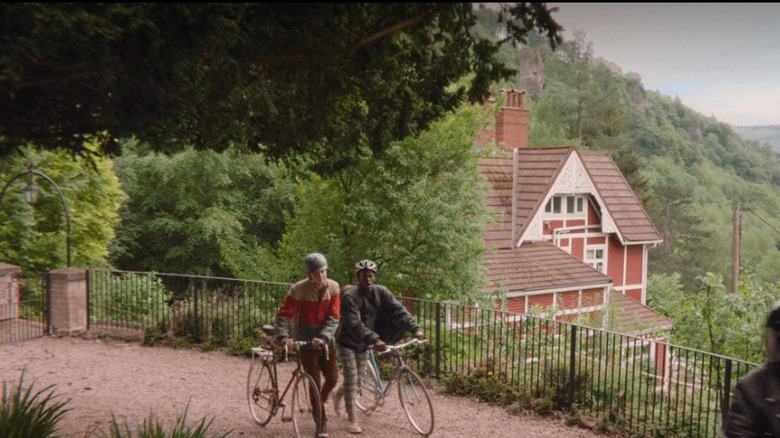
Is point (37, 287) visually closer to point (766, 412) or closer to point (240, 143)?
point (240, 143)

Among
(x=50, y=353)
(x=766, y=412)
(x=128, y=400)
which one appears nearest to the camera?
(x=766, y=412)

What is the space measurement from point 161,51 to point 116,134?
1671 mm

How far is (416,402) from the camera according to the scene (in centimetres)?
864

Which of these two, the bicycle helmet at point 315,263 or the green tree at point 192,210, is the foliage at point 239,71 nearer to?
the bicycle helmet at point 315,263

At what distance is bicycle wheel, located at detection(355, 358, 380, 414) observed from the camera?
8.92 m

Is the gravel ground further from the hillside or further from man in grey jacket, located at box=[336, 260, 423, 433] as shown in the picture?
the hillside

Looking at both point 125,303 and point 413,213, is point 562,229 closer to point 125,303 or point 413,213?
point 413,213

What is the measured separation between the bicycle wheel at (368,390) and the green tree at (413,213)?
882 cm

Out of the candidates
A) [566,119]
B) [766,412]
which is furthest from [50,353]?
[566,119]

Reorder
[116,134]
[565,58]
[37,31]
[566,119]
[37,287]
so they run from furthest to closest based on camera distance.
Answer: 1. [565,58]
2. [566,119]
3. [37,287]
4. [116,134]
5. [37,31]

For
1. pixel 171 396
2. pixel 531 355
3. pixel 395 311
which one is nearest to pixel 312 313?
pixel 395 311

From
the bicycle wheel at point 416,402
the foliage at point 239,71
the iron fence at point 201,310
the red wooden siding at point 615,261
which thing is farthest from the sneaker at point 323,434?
the red wooden siding at point 615,261

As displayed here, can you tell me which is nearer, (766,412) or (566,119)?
(766,412)

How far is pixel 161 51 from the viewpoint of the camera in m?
6.21
